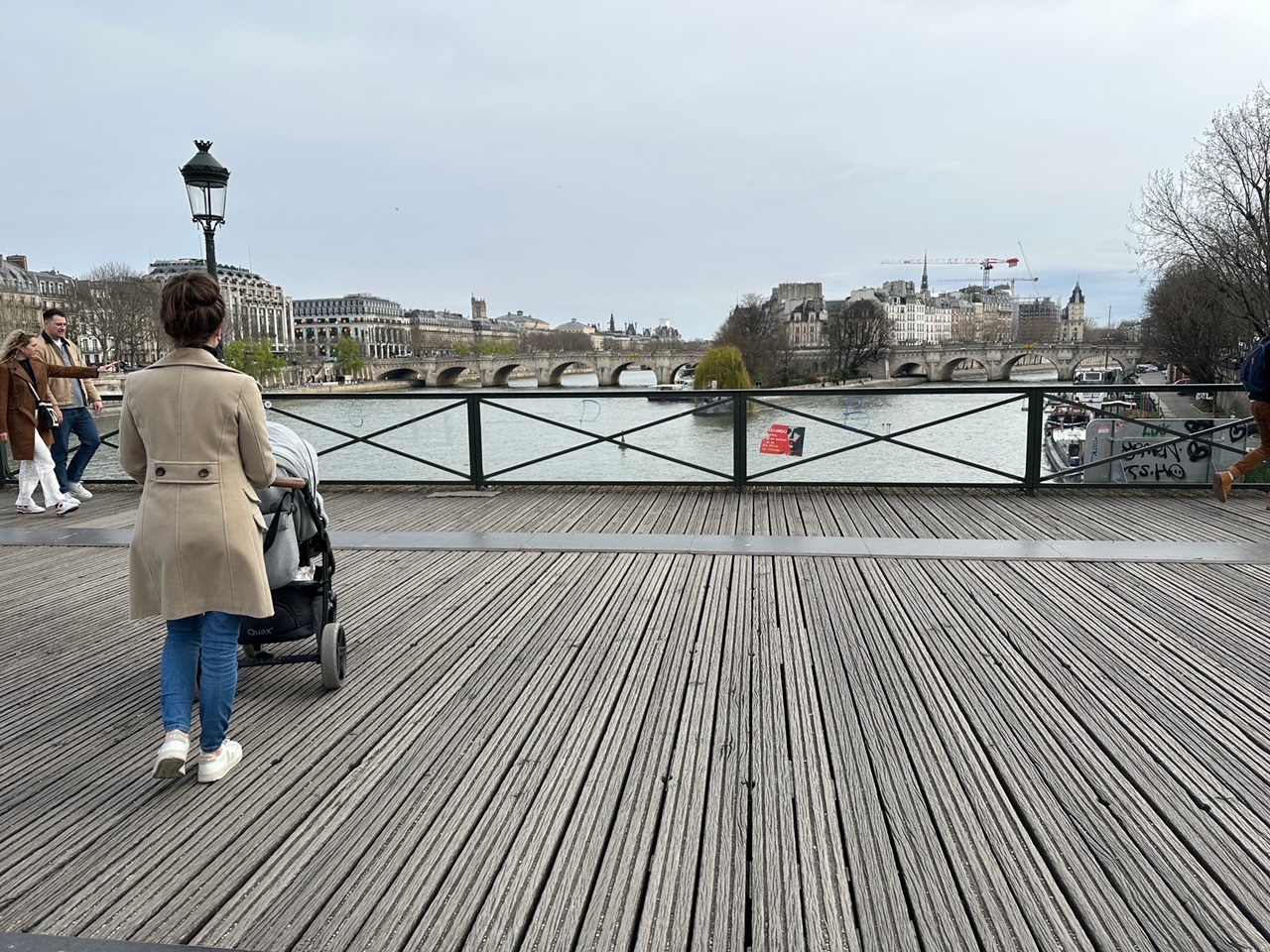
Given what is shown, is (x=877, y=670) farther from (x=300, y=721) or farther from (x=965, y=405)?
(x=965, y=405)

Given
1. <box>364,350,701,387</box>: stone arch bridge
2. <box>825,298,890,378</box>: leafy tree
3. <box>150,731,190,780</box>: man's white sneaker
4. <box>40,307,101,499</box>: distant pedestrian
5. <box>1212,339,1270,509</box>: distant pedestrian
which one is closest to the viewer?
<box>150,731,190,780</box>: man's white sneaker

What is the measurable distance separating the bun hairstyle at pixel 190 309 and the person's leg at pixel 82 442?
675 centimetres

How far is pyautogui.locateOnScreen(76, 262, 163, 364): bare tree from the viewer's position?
65125 mm

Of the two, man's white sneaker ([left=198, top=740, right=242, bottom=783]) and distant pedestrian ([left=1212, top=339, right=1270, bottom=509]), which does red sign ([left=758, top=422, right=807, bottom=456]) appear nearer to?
distant pedestrian ([left=1212, top=339, right=1270, bottom=509])

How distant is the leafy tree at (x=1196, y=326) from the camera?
33.1 m

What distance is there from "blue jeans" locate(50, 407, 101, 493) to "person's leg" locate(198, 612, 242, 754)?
663 cm

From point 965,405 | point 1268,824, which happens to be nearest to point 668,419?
point 965,405

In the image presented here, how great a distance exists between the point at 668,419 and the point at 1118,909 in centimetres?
665

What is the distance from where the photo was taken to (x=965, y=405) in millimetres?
8711

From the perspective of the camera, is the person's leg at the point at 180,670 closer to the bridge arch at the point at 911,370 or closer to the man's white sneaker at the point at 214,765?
the man's white sneaker at the point at 214,765

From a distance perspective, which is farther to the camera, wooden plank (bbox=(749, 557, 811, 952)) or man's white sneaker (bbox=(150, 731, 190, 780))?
man's white sneaker (bbox=(150, 731, 190, 780))

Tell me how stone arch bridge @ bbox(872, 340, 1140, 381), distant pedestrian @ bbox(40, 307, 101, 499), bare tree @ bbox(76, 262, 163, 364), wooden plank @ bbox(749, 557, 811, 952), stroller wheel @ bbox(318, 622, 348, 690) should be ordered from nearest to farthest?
1. wooden plank @ bbox(749, 557, 811, 952)
2. stroller wheel @ bbox(318, 622, 348, 690)
3. distant pedestrian @ bbox(40, 307, 101, 499)
4. bare tree @ bbox(76, 262, 163, 364)
5. stone arch bridge @ bbox(872, 340, 1140, 381)

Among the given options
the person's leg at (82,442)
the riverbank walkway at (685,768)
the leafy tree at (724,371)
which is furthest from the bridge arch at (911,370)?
the riverbank walkway at (685,768)

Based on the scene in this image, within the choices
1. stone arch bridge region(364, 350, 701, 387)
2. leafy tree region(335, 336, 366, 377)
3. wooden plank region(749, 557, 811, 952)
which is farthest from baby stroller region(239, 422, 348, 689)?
leafy tree region(335, 336, 366, 377)
